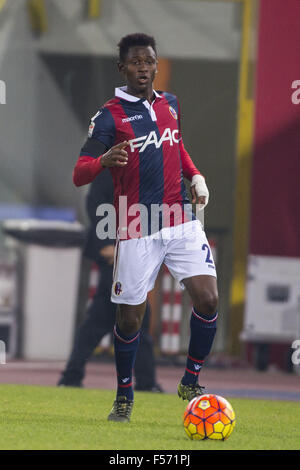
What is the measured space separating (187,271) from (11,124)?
10.2 metres

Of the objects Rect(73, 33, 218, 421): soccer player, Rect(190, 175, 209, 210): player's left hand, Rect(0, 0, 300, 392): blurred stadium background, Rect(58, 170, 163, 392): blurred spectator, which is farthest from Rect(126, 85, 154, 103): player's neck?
Rect(0, 0, 300, 392): blurred stadium background

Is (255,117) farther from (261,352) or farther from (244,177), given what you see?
(261,352)

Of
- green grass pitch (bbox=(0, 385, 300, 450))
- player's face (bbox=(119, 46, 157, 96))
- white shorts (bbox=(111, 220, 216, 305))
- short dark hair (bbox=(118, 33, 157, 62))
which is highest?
short dark hair (bbox=(118, 33, 157, 62))

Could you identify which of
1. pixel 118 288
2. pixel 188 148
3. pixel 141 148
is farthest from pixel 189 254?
pixel 188 148

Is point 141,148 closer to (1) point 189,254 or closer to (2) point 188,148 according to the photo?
(1) point 189,254

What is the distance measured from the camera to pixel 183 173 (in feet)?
23.0

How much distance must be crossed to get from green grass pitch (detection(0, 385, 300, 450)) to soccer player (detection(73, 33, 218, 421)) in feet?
1.28

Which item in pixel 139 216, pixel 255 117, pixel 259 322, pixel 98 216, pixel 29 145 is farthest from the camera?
pixel 29 145

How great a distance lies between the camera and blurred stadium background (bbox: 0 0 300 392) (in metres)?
13.6

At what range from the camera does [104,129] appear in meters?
6.61

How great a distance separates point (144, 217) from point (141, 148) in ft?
1.39

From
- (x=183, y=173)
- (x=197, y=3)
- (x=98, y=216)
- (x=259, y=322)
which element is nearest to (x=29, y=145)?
(x=197, y=3)

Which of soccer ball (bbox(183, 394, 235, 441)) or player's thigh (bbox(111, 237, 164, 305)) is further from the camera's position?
player's thigh (bbox(111, 237, 164, 305))

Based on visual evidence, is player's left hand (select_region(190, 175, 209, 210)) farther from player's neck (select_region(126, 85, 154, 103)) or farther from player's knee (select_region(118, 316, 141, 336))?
player's knee (select_region(118, 316, 141, 336))
